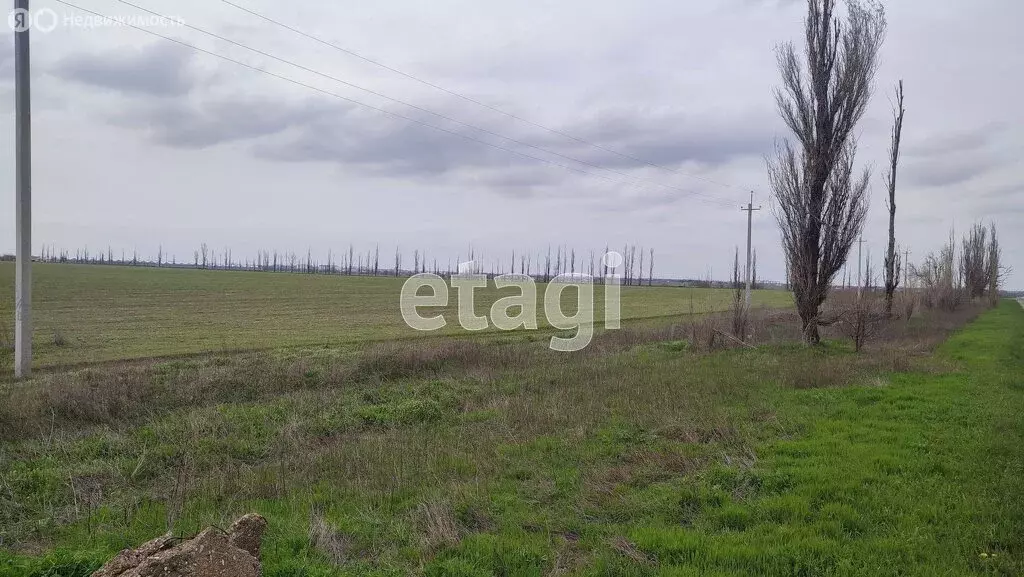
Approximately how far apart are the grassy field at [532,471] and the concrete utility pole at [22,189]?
2787mm

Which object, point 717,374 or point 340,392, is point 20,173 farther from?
point 717,374

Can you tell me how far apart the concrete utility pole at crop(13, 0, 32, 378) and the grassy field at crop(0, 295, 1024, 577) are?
279cm

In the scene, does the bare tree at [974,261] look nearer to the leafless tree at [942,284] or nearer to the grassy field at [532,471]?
the leafless tree at [942,284]

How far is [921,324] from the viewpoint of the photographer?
28.2 m

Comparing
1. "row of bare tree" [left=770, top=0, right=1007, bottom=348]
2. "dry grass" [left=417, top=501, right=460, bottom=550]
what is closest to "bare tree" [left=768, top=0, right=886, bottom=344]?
"row of bare tree" [left=770, top=0, right=1007, bottom=348]

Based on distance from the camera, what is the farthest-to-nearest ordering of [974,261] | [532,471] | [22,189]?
[974,261] → [22,189] → [532,471]

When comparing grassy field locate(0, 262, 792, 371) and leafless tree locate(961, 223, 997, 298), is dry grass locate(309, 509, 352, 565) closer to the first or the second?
grassy field locate(0, 262, 792, 371)

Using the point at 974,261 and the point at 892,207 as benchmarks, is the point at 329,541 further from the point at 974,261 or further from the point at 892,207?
the point at 974,261

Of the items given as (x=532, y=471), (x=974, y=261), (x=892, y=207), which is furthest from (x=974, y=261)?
(x=532, y=471)

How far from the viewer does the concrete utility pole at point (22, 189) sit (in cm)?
1223

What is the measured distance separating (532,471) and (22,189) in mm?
12928

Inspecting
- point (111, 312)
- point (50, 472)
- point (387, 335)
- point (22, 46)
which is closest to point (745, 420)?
point (50, 472)

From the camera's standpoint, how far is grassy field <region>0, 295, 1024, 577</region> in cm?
429

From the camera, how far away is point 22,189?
12.3 m
